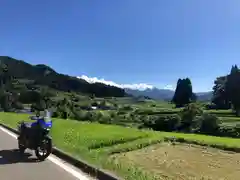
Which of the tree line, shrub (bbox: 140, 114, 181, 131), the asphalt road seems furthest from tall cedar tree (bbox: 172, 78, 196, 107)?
the asphalt road

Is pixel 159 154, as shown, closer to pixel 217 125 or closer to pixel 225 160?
pixel 225 160

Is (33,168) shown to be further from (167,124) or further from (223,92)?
(223,92)

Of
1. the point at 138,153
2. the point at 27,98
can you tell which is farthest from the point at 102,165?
the point at 27,98

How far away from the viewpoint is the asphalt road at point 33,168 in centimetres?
855

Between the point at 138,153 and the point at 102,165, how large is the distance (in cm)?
349

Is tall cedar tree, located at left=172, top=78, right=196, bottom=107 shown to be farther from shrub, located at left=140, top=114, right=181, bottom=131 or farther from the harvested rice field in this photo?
the harvested rice field

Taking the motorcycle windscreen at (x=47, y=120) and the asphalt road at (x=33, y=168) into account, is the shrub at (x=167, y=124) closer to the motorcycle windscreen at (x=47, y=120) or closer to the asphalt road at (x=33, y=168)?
the asphalt road at (x=33, y=168)

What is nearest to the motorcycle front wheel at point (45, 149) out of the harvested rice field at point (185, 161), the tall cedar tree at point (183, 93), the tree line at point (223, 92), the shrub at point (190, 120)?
the harvested rice field at point (185, 161)

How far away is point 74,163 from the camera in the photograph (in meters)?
10.2

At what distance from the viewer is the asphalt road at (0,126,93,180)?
28.1 feet

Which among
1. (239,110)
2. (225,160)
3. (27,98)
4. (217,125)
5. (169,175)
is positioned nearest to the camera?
(169,175)

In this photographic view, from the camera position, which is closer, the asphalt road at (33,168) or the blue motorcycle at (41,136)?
the asphalt road at (33,168)

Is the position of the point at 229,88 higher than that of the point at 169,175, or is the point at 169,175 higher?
the point at 229,88

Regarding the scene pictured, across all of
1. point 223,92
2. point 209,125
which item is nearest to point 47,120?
point 209,125
